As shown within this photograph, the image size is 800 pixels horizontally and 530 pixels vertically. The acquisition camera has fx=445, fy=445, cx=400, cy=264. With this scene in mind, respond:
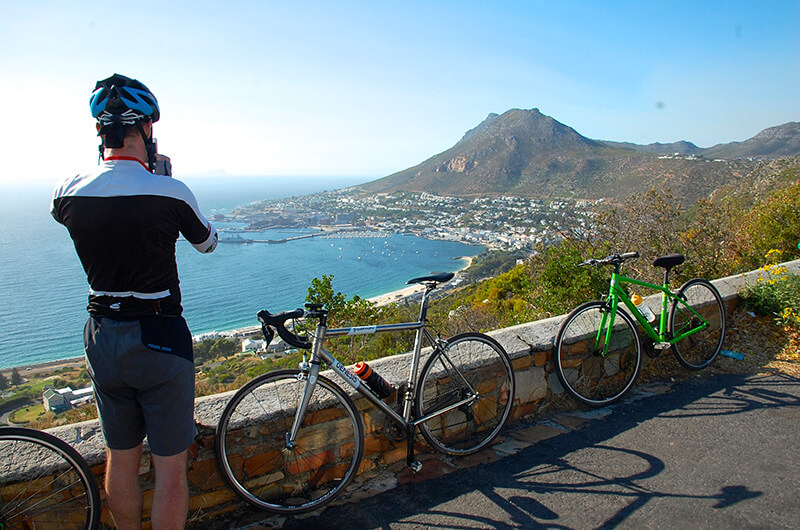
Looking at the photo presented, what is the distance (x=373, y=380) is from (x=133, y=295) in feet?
4.06

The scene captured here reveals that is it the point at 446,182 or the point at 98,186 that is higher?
the point at 446,182

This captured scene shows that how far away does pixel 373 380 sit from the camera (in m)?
2.36

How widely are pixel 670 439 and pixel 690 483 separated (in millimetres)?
470

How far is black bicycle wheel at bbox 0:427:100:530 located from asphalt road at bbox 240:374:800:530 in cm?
68

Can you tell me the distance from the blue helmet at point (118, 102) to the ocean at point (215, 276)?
77.2ft

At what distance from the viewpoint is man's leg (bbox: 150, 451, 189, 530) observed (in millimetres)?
1608

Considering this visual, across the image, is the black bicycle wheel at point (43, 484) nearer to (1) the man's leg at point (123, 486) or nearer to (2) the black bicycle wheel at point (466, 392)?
(1) the man's leg at point (123, 486)

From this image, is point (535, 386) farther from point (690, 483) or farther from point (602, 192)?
point (602, 192)

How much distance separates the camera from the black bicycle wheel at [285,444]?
2119mm

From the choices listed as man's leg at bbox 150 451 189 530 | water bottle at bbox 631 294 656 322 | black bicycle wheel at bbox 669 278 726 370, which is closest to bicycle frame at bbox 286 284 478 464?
man's leg at bbox 150 451 189 530

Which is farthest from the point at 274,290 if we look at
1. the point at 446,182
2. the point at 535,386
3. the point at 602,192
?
the point at 446,182

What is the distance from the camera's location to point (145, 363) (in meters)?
1.54

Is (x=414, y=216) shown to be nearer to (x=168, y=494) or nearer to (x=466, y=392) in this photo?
(x=466, y=392)

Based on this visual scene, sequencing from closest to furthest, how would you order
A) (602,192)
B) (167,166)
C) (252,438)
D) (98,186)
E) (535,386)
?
(98,186) < (167,166) < (252,438) < (535,386) < (602,192)
